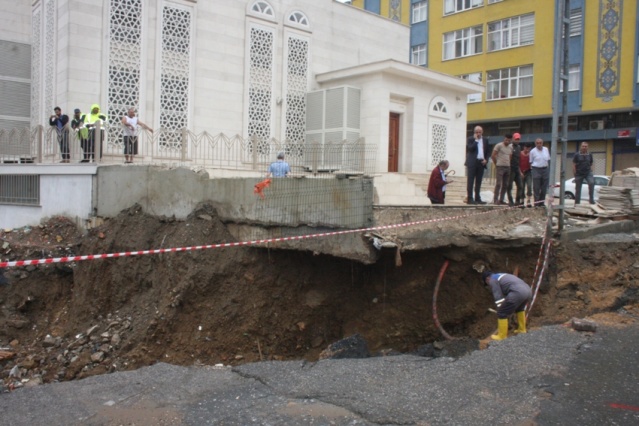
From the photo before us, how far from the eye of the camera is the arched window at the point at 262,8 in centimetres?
1563

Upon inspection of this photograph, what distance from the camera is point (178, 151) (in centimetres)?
1348

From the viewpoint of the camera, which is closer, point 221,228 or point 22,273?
point 221,228

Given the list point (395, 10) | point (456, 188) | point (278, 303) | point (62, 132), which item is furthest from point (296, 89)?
point (395, 10)

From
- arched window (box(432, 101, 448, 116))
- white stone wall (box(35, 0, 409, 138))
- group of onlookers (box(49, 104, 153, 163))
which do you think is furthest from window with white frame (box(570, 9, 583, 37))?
group of onlookers (box(49, 104, 153, 163))

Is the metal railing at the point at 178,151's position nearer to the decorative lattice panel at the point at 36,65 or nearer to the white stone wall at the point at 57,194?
the white stone wall at the point at 57,194

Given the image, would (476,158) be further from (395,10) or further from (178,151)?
(395,10)

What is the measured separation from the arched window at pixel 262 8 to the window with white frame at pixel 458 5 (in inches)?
713

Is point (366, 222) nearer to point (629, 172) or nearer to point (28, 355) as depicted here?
point (28, 355)

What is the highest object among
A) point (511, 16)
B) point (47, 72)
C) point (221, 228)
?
point (511, 16)

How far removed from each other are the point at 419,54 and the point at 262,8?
19798 millimetres

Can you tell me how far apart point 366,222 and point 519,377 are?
3211mm

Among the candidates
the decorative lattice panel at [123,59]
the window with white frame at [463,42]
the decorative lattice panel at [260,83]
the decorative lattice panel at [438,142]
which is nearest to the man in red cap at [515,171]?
the decorative lattice panel at [438,142]

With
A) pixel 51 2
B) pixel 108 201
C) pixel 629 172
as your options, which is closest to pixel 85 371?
pixel 108 201

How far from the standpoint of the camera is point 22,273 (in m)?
10.2
